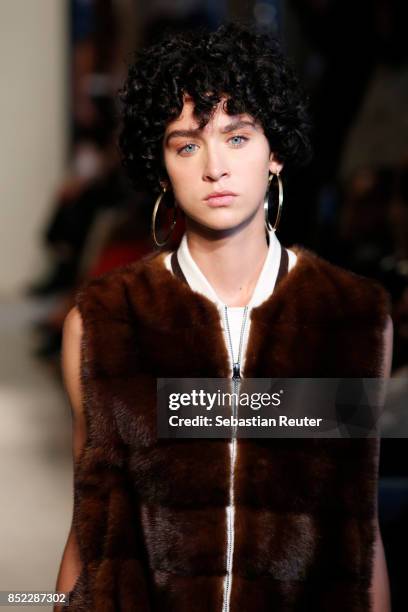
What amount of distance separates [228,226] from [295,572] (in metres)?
0.45

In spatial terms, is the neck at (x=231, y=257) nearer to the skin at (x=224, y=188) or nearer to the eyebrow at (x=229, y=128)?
the skin at (x=224, y=188)

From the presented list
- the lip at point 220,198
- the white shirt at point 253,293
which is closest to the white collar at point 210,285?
the white shirt at point 253,293

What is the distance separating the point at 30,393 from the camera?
479cm

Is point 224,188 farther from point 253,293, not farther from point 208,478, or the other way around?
point 208,478

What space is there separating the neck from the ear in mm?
65

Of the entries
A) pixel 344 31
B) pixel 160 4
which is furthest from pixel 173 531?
pixel 160 4

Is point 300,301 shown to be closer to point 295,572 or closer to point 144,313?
point 144,313

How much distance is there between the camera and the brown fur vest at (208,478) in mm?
1290

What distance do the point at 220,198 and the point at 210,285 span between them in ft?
0.44

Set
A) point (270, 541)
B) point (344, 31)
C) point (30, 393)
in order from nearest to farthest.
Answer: point (270, 541) → point (344, 31) → point (30, 393)

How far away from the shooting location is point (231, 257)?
4.51 ft

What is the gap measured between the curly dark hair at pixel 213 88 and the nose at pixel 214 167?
39mm

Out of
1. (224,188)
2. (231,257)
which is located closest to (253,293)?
(231,257)

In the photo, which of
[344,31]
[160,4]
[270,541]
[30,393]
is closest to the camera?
[270,541]
